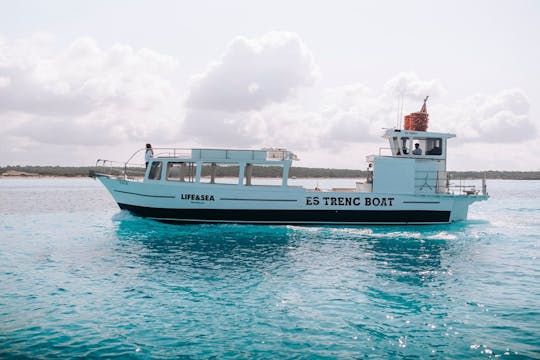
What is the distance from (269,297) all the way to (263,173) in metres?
13.5

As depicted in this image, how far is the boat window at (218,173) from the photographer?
2439cm

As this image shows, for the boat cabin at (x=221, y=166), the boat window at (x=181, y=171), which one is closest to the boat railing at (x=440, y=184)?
the boat cabin at (x=221, y=166)

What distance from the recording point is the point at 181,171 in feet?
81.4

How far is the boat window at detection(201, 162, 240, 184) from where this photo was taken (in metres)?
24.4

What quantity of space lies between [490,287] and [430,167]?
43.4 feet

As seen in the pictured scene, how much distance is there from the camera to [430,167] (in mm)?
25344

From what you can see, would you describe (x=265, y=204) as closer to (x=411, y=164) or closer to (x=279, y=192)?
(x=279, y=192)

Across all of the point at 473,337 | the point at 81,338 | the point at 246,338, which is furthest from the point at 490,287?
the point at 81,338

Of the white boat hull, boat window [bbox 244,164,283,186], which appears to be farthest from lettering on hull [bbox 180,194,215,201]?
boat window [bbox 244,164,283,186]

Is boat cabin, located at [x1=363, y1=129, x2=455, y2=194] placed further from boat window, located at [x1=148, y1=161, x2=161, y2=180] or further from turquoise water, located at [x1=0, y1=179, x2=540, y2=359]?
boat window, located at [x1=148, y1=161, x2=161, y2=180]

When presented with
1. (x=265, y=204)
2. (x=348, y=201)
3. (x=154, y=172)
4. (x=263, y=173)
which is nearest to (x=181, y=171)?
(x=154, y=172)

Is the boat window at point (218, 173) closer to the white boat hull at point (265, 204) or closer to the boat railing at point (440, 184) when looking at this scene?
the white boat hull at point (265, 204)

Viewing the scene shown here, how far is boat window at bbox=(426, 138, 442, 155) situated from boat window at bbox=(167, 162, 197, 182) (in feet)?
44.3

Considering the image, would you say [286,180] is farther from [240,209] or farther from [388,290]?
[388,290]
